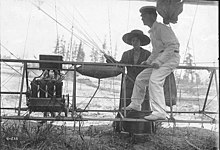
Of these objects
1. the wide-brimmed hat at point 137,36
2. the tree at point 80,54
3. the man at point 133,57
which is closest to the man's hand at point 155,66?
the man at point 133,57

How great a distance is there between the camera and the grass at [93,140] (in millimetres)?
3820

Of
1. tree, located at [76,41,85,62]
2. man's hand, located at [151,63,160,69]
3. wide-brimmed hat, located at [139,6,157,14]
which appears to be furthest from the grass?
wide-brimmed hat, located at [139,6,157,14]

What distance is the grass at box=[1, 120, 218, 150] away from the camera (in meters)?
3.82

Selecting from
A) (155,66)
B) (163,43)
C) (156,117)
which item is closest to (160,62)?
(155,66)

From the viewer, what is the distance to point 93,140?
4473mm

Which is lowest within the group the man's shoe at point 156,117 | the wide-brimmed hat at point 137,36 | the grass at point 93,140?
the grass at point 93,140

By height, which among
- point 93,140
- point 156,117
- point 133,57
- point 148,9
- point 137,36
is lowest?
point 93,140

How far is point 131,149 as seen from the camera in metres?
4.23

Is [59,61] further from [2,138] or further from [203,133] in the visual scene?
[203,133]

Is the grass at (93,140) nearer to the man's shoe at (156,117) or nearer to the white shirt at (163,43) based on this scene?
the man's shoe at (156,117)

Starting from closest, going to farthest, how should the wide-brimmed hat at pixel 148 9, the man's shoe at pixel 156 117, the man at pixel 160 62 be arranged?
the man's shoe at pixel 156 117, the man at pixel 160 62, the wide-brimmed hat at pixel 148 9

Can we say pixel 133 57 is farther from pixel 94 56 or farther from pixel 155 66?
pixel 155 66

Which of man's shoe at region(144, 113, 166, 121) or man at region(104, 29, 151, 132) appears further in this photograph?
man at region(104, 29, 151, 132)

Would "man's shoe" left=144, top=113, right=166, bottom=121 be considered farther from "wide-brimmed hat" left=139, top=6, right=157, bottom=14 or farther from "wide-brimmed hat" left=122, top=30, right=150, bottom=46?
"wide-brimmed hat" left=122, top=30, right=150, bottom=46
